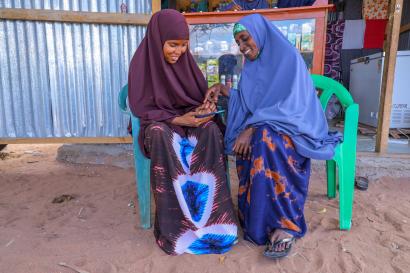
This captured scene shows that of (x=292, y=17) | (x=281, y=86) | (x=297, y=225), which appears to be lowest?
(x=297, y=225)

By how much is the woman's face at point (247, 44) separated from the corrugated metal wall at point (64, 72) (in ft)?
5.62

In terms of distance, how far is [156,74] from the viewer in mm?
2070

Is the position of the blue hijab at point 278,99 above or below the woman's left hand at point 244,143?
above

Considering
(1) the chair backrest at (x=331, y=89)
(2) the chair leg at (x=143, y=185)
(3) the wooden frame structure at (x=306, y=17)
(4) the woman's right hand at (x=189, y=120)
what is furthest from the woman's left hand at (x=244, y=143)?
(3) the wooden frame structure at (x=306, y=17)

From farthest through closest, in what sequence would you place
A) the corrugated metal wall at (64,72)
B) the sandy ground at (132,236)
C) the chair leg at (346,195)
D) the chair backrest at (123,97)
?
1. the corrugated metal wall at (64,72)
2. the chair backrest at (123,97)
3. the chair leg at (346,195)
4. the sandy ground at (132,236)

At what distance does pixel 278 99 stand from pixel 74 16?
7.94 feet

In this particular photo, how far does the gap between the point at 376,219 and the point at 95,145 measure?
114 inches

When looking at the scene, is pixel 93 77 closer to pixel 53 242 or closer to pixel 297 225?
pixel 53 242

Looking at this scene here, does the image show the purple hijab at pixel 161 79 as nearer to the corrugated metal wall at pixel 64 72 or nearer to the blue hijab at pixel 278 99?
the blue hijab at pixel 278 99

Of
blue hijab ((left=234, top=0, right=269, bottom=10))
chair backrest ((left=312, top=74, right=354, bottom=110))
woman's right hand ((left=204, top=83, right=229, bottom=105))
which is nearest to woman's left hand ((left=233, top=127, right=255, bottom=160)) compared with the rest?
woman's right hand ((left=204, top=83, right=229, bottom=105))

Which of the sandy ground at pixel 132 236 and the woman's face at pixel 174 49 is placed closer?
the sandy ground at pixel 132 236

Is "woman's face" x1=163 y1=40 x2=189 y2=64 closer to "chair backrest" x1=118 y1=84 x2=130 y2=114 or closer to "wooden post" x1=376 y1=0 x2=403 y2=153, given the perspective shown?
"chair backrest" x1=118 y1=84 x2=130 y2=114

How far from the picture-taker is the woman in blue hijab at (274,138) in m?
1.72

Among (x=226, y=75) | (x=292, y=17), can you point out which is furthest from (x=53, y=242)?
(x=292, y=17)
